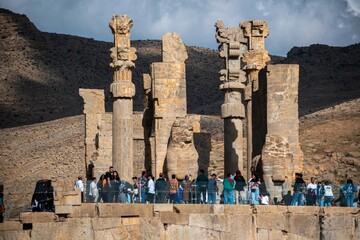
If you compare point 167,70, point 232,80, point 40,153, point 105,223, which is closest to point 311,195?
point 232,80

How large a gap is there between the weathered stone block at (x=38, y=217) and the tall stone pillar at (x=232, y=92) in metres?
8.60

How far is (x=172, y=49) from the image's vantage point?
41312mm

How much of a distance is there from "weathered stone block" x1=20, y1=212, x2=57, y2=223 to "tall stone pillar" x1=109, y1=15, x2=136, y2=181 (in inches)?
265

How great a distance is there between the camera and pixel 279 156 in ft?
112

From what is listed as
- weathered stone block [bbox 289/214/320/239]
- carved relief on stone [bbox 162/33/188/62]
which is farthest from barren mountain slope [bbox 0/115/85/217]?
weathered stone block [bbox 289/214/320/239]

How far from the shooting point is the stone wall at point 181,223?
98.6 ft

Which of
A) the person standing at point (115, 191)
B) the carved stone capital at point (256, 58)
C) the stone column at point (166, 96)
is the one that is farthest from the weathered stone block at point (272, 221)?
the carved stone capital at point (256, 58)

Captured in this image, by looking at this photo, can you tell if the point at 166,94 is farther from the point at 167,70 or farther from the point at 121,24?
the point at 121,24

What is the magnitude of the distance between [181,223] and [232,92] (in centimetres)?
708

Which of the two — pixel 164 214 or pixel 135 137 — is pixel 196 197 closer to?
pixel 164 214

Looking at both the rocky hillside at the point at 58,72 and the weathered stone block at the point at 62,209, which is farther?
Result: the rocky hillside at the point at 58,72

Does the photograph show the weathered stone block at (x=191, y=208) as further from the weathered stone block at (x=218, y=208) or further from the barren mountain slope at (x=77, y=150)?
the barren mountain slope at (x=77, y=150)

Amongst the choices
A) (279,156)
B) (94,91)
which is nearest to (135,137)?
(94,91)

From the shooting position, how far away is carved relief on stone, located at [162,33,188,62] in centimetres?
4105
